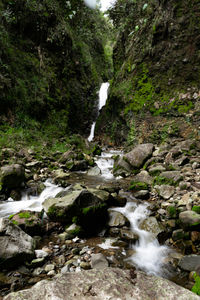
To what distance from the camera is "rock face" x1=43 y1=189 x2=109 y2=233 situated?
3676mm

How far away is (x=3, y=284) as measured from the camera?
2.22 meters

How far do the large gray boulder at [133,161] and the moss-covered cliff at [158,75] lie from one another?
1.69 m

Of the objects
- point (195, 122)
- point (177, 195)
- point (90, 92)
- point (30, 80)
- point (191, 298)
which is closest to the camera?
point (191, 298)

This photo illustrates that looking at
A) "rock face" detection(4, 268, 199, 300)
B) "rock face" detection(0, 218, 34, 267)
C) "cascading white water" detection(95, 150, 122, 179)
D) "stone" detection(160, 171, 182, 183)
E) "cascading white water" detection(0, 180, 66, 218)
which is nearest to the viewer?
"rock face" detection(4, 268, 199, 300)

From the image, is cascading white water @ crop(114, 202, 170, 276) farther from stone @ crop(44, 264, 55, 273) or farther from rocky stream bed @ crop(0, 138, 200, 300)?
stone @ crop(44, 264, 55, 273)

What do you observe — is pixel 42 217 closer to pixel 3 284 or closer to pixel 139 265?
pixel 3 284

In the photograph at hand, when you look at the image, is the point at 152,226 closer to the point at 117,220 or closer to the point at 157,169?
the point at 117,220

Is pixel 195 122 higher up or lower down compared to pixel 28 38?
lower down

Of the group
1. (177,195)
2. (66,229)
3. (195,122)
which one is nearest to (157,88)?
(195,122)

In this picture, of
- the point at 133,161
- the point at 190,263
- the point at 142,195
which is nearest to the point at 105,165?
the point at 133,161

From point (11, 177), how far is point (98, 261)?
3.38 meters

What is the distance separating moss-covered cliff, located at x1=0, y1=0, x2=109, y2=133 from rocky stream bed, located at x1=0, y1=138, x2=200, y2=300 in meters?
4.87

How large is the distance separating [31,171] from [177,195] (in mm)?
4942

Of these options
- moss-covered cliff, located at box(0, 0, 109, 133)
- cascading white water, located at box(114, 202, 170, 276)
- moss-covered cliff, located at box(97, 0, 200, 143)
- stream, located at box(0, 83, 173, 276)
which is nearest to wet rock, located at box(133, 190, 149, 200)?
stream, located at box(0, 83, 173, 276)
